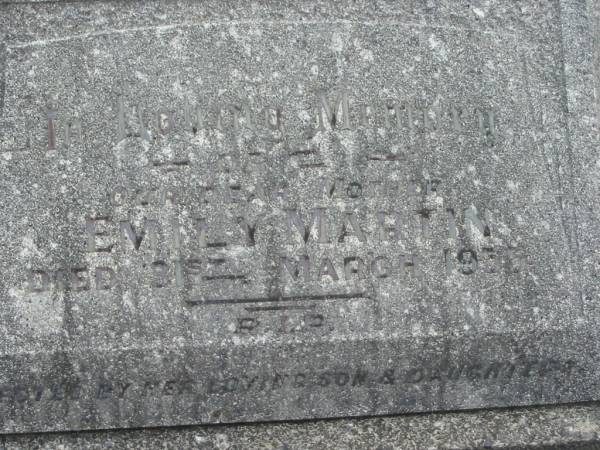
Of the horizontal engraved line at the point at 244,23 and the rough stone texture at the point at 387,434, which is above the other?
the horizontal engraved line at the point at 244,23

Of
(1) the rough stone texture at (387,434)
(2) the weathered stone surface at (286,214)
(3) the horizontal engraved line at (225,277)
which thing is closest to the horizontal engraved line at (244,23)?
(2) the weathered stone surface at (286,214)

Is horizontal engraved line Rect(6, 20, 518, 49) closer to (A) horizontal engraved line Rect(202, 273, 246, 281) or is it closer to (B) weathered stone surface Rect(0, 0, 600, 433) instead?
(B) weathered stone surface Rect(0, 0, 600, 433)

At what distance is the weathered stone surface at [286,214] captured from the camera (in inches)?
113

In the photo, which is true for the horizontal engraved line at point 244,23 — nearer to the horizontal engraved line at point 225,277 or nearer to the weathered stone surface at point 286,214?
the weathered stone surface at point 286,214

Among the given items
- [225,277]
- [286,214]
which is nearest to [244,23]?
[286,214]

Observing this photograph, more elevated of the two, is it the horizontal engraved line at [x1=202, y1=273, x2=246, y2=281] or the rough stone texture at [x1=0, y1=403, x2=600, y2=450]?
the horizontal engraved line at [x1=202, y1=273, x2=246, y2=281]

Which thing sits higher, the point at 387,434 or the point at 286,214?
the point at 286,214

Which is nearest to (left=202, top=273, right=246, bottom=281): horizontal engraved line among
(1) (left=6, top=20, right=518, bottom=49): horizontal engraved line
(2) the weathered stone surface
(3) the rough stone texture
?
(2) the weathered stone surface

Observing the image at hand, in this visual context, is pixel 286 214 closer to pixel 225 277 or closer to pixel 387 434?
pixel 225 277

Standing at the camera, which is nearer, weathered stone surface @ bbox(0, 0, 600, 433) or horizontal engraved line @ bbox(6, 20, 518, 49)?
weathered stone surface @ bbox(0, 0, 600, 433)

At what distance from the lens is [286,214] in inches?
115

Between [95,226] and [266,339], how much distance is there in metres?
0.65

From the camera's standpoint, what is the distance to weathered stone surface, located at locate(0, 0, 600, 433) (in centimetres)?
288

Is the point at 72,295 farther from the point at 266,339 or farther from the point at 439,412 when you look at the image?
the point at 439,412
